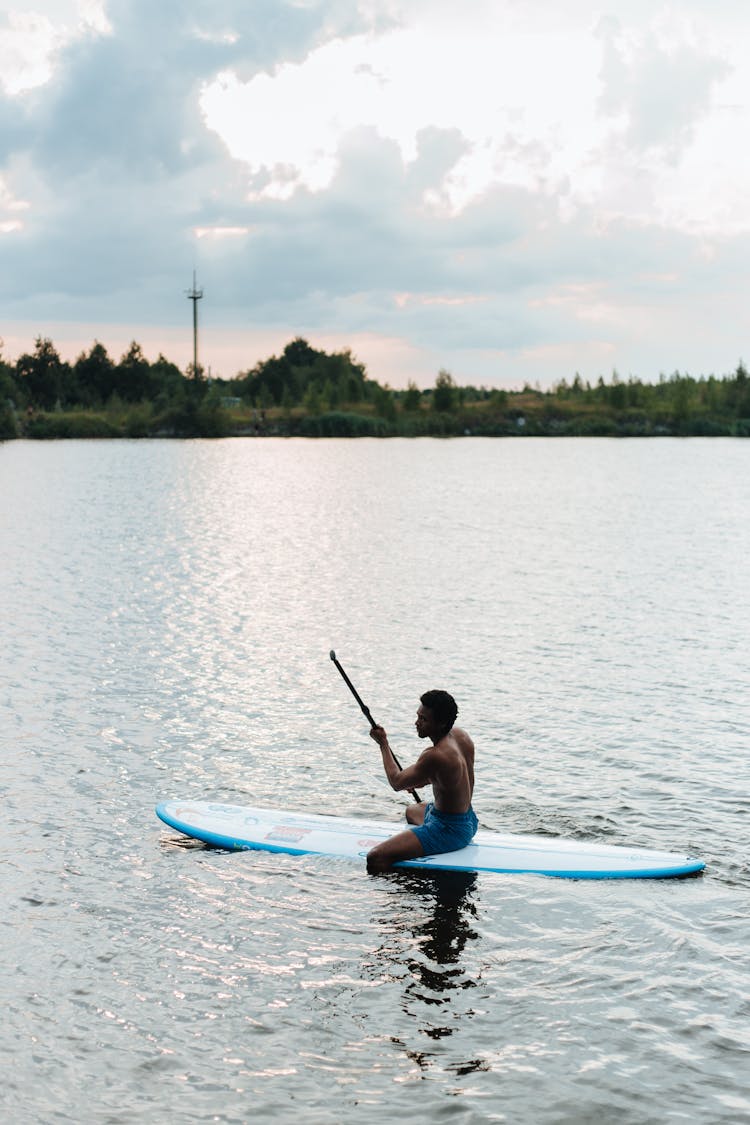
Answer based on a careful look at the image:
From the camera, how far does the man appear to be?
1147cm

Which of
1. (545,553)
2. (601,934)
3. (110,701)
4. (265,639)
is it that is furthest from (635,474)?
(601,934)

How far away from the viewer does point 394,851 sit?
1218cm

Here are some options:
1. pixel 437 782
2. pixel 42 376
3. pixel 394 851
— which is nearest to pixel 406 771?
pixel 437 782

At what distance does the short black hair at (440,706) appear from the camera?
448 inches

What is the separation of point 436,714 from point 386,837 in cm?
227

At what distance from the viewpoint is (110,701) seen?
20625mm

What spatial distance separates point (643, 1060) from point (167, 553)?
3751cm

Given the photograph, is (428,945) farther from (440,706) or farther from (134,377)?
(134,377)

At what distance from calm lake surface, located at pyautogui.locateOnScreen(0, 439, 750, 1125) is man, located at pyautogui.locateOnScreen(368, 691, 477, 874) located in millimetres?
409

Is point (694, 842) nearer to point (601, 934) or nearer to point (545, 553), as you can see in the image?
point (601, 934)

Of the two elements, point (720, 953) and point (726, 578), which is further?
point (726, 578)

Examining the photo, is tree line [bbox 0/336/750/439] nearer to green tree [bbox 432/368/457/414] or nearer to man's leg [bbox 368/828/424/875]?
green tree [bbox 432/368/457/414]

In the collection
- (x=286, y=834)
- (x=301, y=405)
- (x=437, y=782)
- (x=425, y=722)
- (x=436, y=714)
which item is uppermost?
(x=301, y=405)

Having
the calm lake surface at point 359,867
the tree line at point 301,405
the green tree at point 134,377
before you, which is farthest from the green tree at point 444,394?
the calm lake surface at point 359,867
